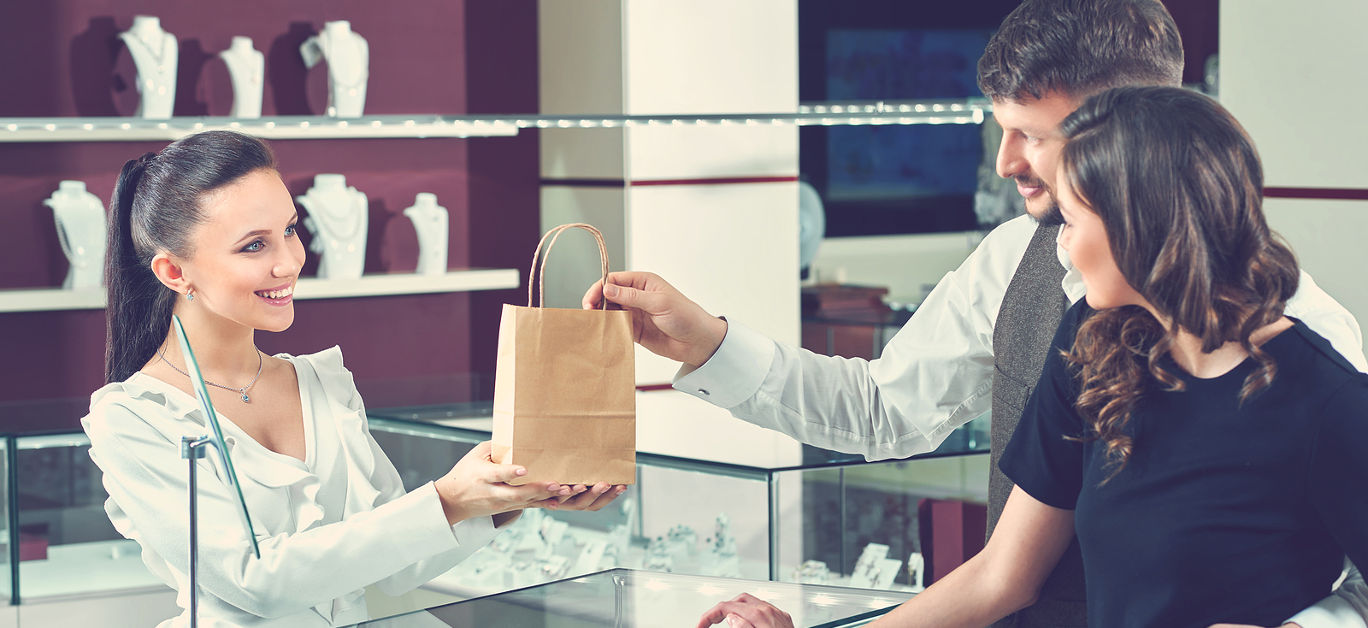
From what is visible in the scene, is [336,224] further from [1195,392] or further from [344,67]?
[1195,392]

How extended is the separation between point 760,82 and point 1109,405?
3375mm

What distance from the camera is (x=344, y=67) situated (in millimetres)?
4266

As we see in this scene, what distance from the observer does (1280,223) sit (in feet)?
10.3

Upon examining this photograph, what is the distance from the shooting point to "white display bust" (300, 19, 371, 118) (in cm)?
425

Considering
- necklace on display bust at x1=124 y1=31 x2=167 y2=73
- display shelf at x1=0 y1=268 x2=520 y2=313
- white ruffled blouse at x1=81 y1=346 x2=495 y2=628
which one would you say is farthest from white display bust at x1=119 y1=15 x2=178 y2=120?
white ruffled blouse at x1=81 y1=346 x2=495 y2=628

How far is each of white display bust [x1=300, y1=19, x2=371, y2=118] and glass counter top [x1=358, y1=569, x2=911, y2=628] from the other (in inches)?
112

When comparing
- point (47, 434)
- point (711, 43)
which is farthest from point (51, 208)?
point (711, 43)

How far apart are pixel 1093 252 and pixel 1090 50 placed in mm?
388

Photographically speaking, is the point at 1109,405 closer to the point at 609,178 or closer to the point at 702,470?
the point at 702,470

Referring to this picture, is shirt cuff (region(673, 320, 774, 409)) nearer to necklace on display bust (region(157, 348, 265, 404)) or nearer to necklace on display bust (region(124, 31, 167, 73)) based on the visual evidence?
necklace on display bust (region(157, 348, 265, 404))

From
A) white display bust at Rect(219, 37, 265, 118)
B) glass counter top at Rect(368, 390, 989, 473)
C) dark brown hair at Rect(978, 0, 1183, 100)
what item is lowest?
glass counter top at Rect(368, 390, 989, 473)

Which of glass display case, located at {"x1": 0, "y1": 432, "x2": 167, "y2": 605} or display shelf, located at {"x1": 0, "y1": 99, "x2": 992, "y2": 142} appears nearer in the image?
glass display case, located at {"x1": 0, "y1": 432, "x2": 167, "y2": 605}

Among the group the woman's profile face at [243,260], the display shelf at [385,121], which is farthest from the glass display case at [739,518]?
the display shelf at [385,121]

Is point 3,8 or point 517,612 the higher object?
point 3,8
